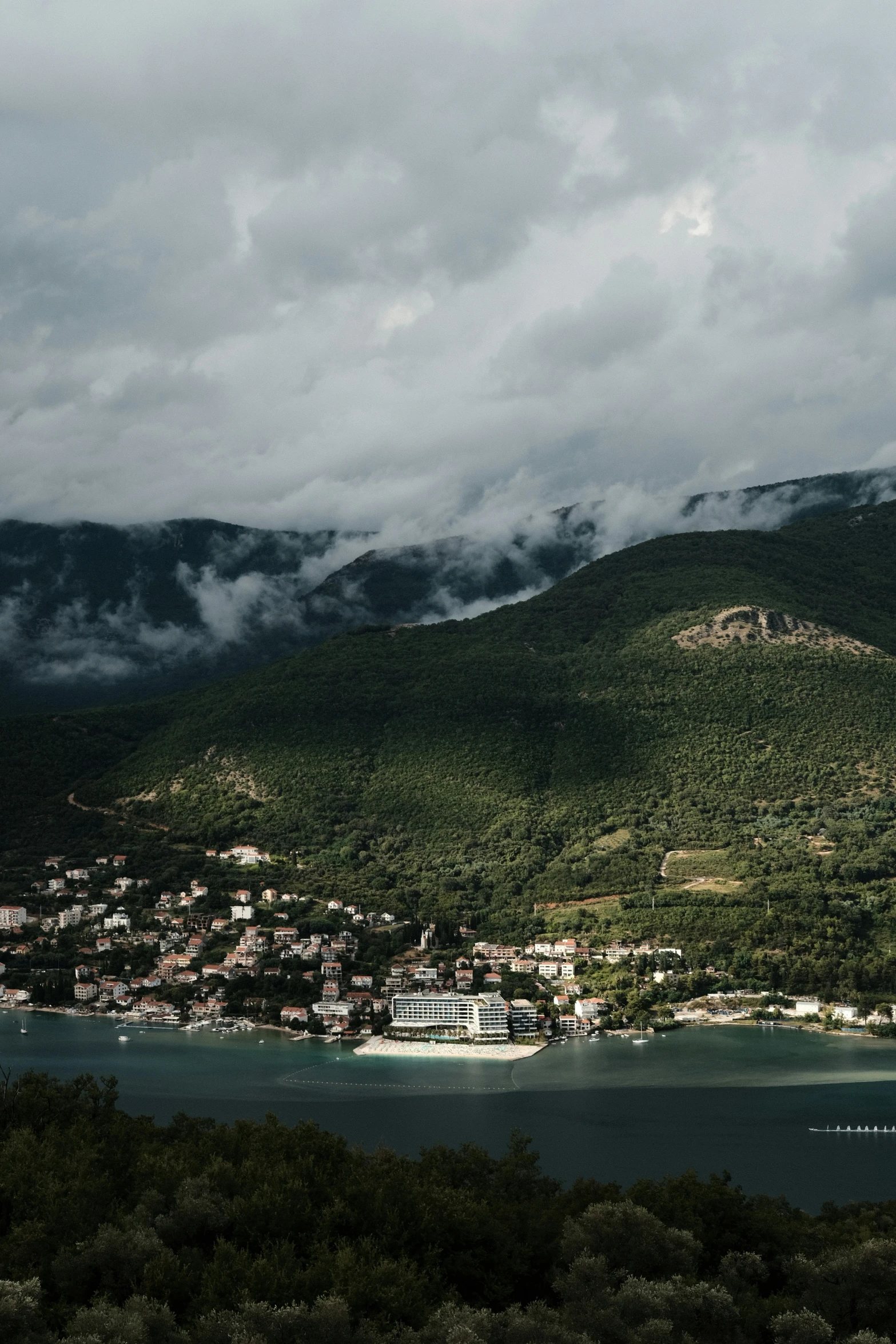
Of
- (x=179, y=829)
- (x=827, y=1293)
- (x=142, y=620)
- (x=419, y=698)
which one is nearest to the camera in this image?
(x=827, y=1293)

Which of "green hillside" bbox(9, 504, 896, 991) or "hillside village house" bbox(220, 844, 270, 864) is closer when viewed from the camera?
"green hillside" bbox(9, 504, 896, 991)

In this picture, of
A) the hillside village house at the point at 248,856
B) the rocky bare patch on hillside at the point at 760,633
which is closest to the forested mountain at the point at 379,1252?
the hillside village house at the point at 248,856

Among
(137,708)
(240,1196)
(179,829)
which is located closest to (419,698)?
(179,829)

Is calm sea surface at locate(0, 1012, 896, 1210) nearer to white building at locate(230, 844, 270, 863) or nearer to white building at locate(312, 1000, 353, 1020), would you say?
white building at locate(312, 1000, 353, 1020)

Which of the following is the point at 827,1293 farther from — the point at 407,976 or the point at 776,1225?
the point at 407,976

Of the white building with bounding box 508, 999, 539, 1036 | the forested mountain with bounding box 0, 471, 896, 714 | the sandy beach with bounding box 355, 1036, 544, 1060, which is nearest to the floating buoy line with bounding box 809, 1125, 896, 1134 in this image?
the sandy beach with bounding box 355, 1036, 544, 1060

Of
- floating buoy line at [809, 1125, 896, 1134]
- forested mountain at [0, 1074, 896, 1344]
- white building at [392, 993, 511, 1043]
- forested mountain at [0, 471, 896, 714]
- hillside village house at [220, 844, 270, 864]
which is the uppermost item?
forested mountain at [0, 471, 896, 714]

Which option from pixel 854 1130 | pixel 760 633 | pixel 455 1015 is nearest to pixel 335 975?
pixel 455 1015

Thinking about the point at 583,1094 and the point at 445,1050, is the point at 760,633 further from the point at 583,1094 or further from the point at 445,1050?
the point at 583,1094
